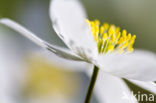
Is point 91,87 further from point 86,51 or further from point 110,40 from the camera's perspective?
point 110,40

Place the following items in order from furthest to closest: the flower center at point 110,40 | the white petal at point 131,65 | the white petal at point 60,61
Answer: the white petal at point 60,61 → the flower center at point 110,40 → the white petal at point 131,65

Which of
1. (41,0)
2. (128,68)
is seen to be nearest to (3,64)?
(128,68)

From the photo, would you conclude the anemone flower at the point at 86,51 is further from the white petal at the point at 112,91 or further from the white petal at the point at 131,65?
the white petal at the point at 112,91

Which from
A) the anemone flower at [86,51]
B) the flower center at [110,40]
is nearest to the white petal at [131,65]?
the anemone flower at [86,51]

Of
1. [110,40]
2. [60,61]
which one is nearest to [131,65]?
[110,40]

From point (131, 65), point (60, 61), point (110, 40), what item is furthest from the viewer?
point (60, 61)

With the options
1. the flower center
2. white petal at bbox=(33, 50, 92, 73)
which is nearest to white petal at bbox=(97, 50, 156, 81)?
the flower center

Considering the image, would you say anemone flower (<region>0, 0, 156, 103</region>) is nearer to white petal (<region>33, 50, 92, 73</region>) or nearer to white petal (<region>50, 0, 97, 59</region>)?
white petal (<region>50, 0, 97, 59</region>)
